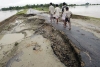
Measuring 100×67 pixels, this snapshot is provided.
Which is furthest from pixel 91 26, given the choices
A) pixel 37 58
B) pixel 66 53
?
pixel 37 58

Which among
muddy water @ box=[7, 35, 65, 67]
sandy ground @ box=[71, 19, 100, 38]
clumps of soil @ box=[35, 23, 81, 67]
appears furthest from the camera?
sandy ground @ box=[71, 19, 100, 38]

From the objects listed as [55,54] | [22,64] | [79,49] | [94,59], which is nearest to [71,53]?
[79,49]

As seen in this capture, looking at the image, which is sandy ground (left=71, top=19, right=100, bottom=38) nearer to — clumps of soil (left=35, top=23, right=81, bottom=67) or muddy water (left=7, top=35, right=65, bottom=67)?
clumps of soil (left=35, top=23, right=81, bottom=67)

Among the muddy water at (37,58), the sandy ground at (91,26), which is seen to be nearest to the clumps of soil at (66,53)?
the muddy water at (37,58)

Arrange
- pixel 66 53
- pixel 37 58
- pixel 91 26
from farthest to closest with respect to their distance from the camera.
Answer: pixel 91 26 < pixel 37 58 < pixel 66 53

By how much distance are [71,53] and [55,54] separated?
1.03 m

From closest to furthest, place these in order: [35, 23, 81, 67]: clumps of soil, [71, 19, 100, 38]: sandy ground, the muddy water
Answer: [35, 23, 81, 67]: clumps of soil, the muddy water, [71, 19, 100, 38]: sandy ground

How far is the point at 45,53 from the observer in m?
8.02

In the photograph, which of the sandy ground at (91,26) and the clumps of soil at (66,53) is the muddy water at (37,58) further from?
the sandy ground at (91,26)

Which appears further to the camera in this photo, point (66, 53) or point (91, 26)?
point (91, 26)

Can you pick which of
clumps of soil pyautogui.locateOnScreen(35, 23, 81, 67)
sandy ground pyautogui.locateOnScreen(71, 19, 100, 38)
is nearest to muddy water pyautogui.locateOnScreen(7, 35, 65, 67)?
clumps of soil pyautogui.locateOnScreen(35, 23, 81, 67)

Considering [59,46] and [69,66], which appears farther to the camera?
[59,46]

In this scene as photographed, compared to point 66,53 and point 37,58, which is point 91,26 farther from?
point 37,58

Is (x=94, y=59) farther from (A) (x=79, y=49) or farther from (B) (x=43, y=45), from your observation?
(B) (x=43, y=45)
